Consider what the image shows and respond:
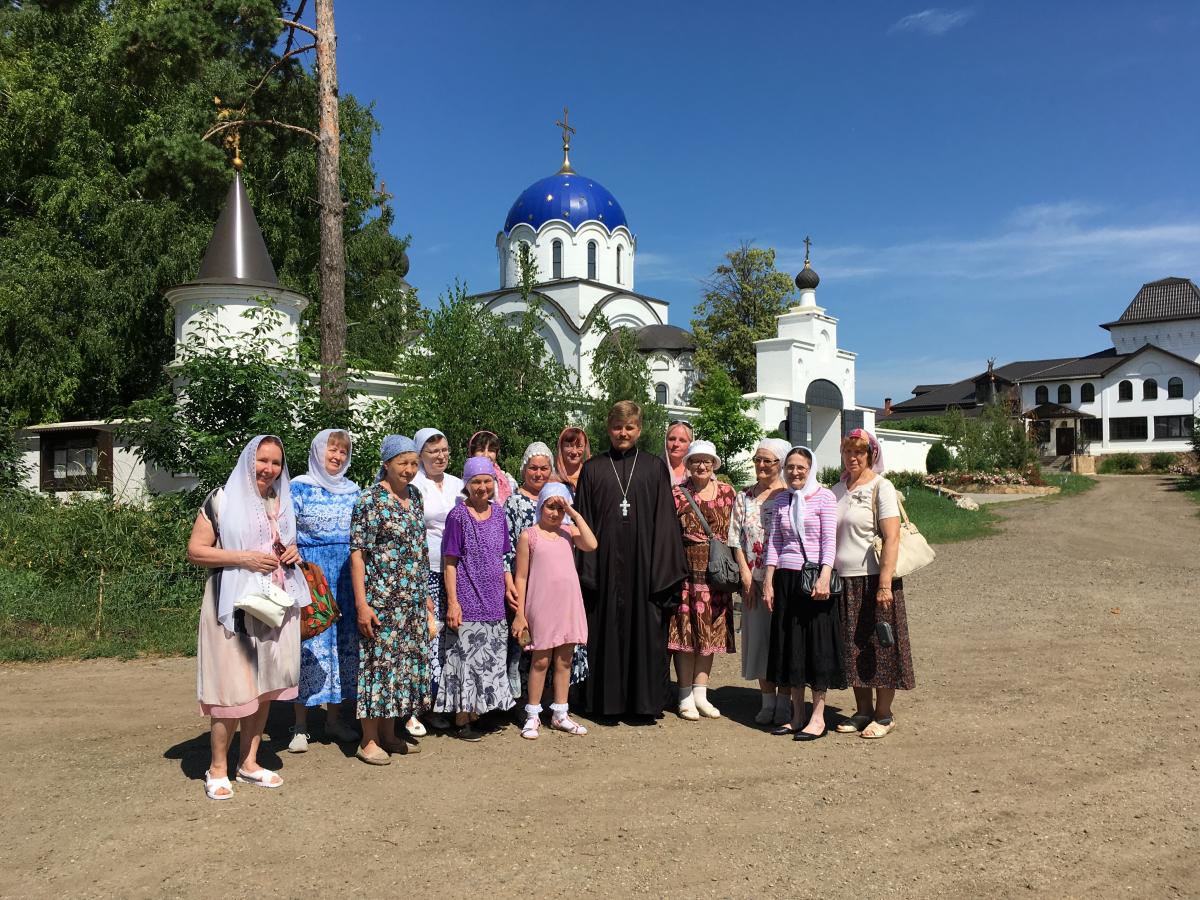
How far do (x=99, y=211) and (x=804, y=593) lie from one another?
17.1 meters

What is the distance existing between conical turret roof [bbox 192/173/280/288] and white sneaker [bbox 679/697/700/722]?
8.07 metres

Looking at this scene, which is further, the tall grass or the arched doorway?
the arched doorway

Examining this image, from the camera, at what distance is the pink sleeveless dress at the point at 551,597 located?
529 centimetres

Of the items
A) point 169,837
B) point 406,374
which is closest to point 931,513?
point 406,374

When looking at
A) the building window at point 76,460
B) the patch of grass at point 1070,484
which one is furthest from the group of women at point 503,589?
the patch of grass at point 1070,484

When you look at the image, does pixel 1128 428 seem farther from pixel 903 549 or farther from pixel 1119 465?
pixel 903 549

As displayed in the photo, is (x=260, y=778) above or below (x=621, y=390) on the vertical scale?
below

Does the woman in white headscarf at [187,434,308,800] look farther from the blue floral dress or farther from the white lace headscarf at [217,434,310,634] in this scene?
the blue floral dress

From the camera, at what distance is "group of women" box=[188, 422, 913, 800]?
4574 mm

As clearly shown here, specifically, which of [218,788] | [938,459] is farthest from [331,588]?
[938,459]

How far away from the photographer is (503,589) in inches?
205

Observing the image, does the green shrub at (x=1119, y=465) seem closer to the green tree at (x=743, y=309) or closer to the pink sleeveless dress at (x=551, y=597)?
the green tree at (x=743, y=309)

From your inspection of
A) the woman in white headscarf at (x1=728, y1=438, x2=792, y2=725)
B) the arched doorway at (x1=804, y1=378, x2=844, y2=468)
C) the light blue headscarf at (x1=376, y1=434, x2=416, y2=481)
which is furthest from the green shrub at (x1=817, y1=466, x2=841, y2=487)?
the light blue headscarf at (x1=376, y1=434, x2=416, y2=481)

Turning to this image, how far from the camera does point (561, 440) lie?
19.4 ft
